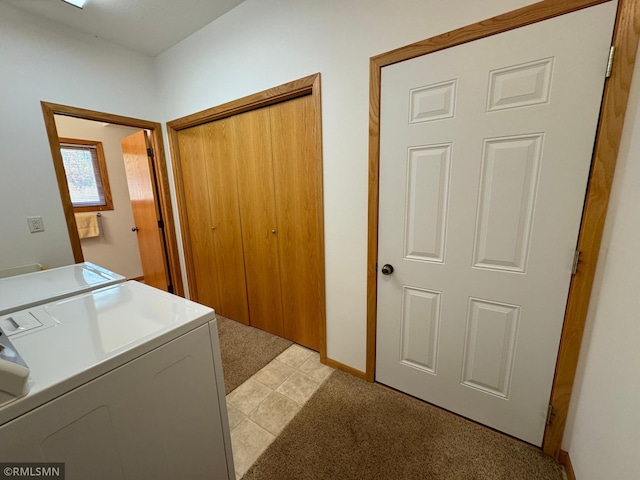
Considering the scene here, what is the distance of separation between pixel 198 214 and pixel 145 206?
2.59ft

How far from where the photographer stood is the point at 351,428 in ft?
4.63

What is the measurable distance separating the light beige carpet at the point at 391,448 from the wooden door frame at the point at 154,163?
2.08 metres

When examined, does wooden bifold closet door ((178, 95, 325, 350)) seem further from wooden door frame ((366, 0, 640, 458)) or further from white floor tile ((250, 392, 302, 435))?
wooden door frame ((366, 0, 640, 458))

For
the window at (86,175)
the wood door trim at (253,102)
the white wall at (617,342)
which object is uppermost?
the wood door trim at (253,102)

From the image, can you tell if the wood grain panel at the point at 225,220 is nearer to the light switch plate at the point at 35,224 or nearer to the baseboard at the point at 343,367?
the baseboard at the point at 343,367

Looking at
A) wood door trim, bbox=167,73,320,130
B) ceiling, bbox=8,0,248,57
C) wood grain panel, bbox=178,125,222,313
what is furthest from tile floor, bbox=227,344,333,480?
ceiling, bbox=8,0,248,57

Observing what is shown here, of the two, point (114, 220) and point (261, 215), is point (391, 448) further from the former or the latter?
point (114, 220)

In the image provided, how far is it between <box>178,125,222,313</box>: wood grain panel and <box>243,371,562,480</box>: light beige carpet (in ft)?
5.57

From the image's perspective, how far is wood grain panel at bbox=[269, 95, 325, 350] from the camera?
1.74m

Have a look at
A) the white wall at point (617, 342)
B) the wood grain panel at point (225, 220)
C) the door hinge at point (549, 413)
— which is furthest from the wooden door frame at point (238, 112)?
the white wall at point (617, 342)

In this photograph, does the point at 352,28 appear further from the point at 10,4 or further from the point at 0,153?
the point at 0,153

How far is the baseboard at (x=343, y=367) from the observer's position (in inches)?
69.6

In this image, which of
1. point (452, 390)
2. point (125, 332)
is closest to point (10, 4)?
point (125, 332)

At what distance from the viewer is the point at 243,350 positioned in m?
2.13
